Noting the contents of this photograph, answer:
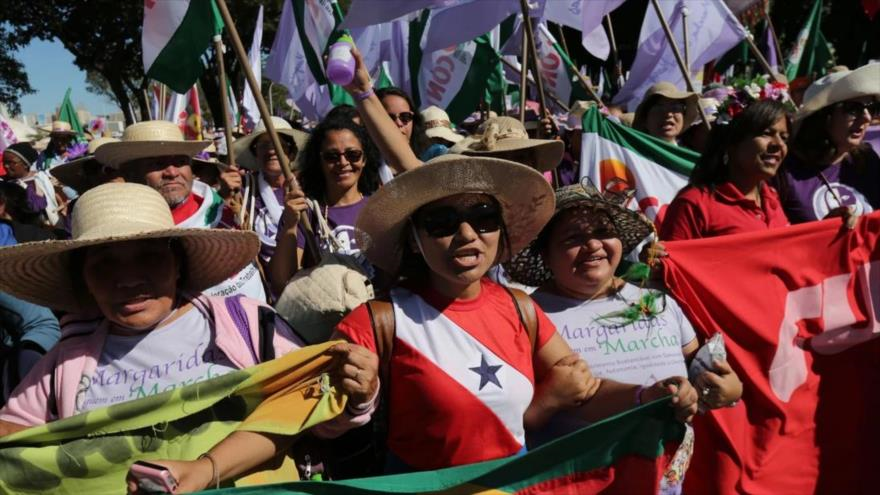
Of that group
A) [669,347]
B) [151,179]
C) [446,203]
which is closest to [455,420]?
[446,203]

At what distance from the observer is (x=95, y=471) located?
2188 mm

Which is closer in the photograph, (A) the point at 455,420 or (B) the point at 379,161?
(A) the point at 455,420

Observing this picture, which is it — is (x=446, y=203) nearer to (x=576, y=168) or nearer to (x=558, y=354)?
(x=558, y=354)

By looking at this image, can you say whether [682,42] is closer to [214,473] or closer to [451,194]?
[451,194]

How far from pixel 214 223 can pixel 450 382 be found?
2.22 meters

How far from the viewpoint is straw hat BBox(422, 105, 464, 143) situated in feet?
17.7

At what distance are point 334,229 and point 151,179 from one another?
1.08 meters

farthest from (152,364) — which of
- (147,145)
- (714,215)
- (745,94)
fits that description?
(745,94)

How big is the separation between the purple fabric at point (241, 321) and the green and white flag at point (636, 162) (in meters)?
3.44

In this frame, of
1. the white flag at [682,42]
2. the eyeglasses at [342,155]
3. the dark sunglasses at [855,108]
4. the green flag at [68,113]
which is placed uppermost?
the green flag at [68,113]

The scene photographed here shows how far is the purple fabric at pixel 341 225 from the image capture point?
3.54 meters

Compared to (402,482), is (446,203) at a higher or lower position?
higher

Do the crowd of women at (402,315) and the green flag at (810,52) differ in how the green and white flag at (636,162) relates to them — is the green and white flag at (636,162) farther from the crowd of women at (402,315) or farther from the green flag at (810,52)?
the green flag at (810,52)

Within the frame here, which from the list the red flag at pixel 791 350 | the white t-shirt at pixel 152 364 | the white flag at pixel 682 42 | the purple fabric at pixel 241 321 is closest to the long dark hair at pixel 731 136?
the red flag at pixel 791 350
